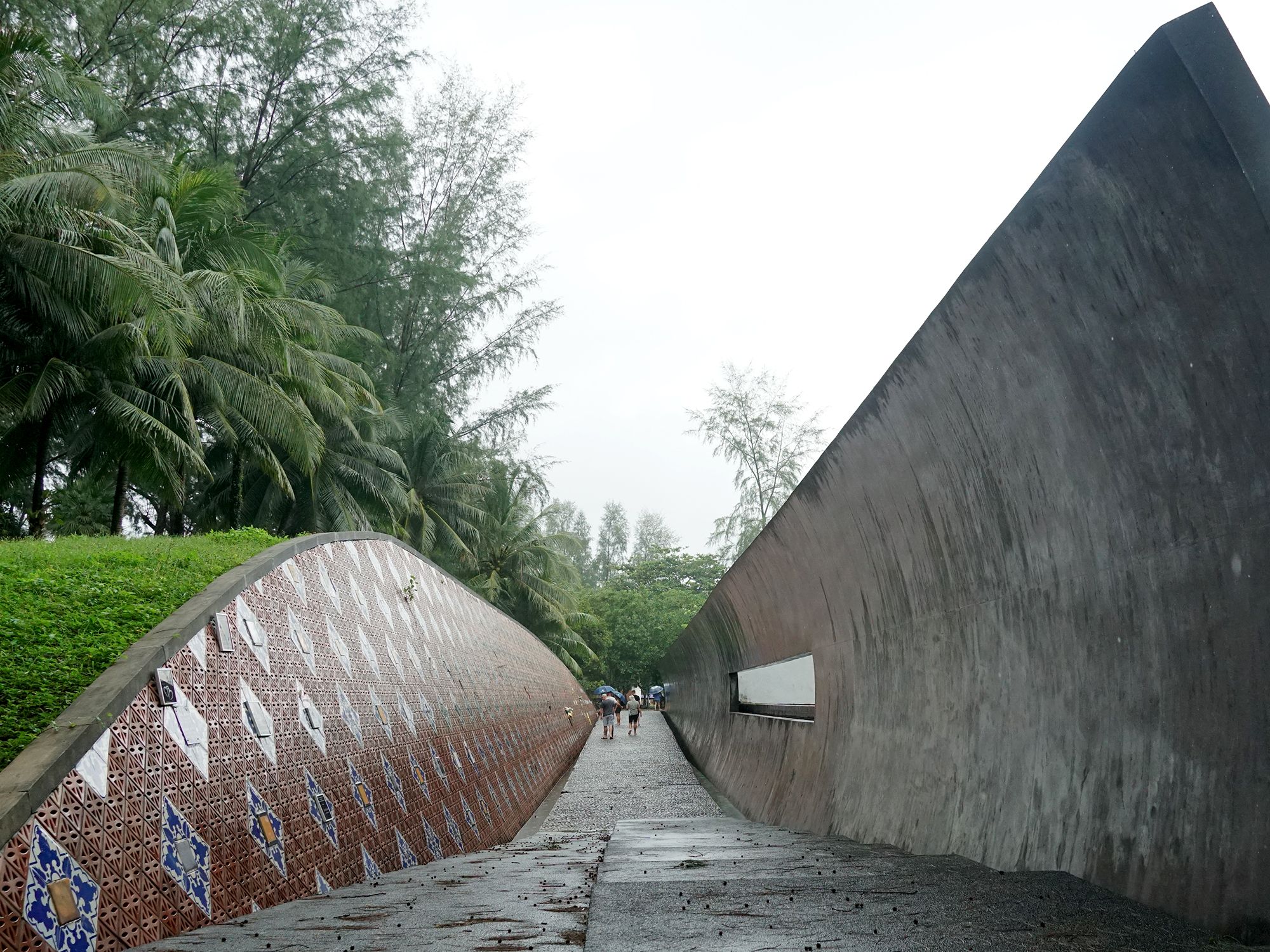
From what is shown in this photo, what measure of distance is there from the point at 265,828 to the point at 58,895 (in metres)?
1.73

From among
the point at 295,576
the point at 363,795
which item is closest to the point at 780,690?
the point at 363,795

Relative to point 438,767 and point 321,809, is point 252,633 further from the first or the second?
point 438,767

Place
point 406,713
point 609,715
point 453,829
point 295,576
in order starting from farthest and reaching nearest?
point 609,715 → point 406,713 → point 453,829 → point 295,576

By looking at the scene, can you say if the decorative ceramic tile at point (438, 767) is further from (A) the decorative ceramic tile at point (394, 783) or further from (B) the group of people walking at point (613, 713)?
(B) the group of people walking at point (613, 713)

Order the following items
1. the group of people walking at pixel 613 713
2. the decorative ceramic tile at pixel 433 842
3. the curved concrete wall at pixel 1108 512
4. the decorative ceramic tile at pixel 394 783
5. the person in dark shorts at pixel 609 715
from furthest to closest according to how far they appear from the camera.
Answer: the group of people walking at pixel 613 713, the person in dark shorts at pixel 609 715, the decorative ceramic tile at pixel 433 842, the decorative ceramic tile at pixel 394 783, the curved concrete wall at pixel 1108 512

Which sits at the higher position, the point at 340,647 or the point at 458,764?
the point at 340,647

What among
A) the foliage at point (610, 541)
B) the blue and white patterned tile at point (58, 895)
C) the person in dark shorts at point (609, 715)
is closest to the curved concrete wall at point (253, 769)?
the blue and white patterned tile at point (58, 895)

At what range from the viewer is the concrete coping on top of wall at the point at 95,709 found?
350 centimetres

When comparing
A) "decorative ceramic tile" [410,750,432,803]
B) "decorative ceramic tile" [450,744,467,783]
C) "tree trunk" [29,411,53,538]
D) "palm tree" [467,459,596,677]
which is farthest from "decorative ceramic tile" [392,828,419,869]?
"palm tree" [467,459,596,677]

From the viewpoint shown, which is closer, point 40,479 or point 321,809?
point 321,809

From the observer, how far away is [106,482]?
2555 centimetres

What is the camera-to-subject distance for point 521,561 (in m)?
43.3

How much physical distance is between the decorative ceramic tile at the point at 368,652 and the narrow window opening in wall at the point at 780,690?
380cm

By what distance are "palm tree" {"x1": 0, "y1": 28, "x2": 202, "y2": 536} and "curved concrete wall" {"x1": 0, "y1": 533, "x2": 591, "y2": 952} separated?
6629 mm
